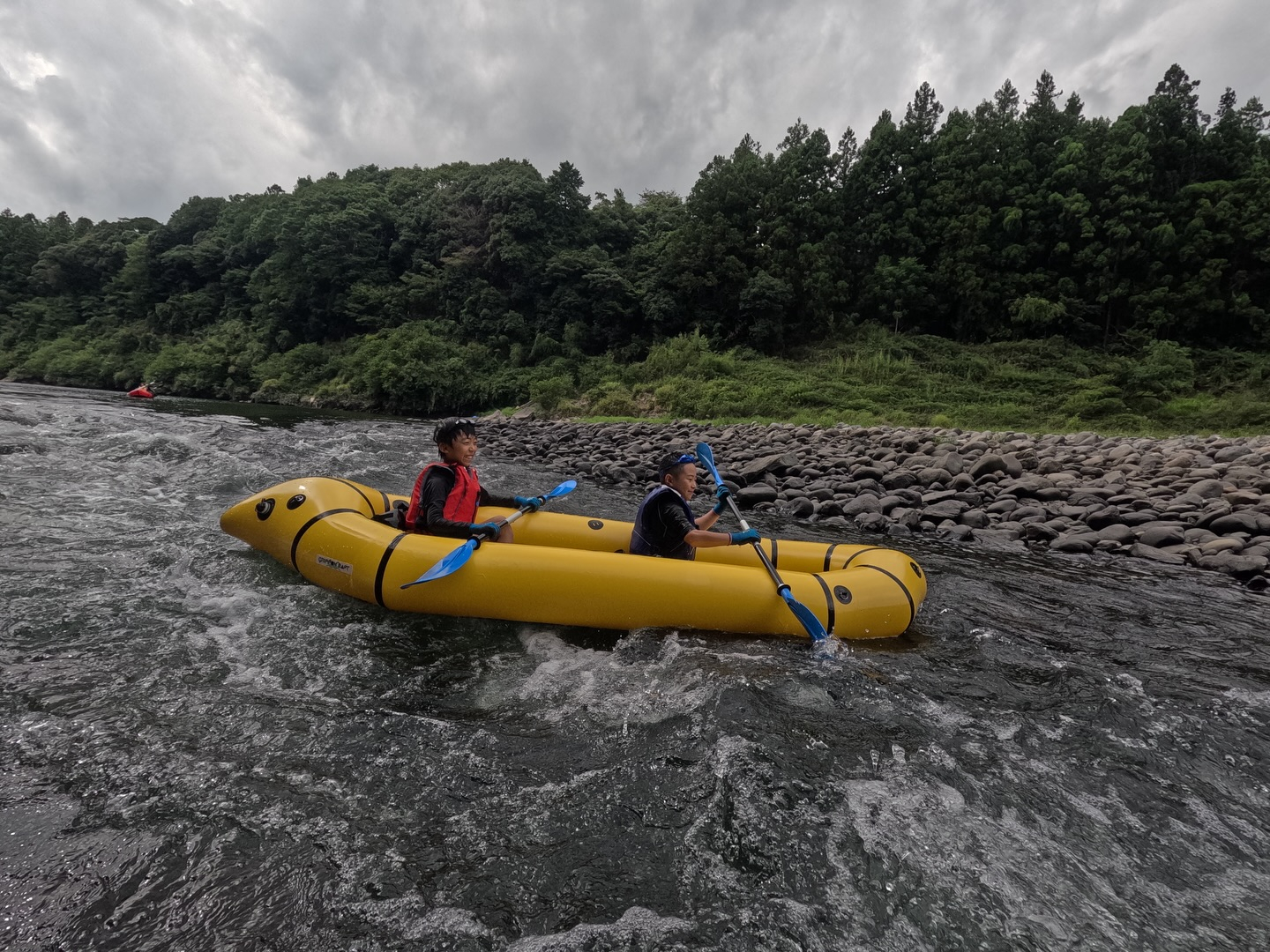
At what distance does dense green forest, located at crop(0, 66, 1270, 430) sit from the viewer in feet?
58.0

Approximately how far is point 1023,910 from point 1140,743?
1.36 m

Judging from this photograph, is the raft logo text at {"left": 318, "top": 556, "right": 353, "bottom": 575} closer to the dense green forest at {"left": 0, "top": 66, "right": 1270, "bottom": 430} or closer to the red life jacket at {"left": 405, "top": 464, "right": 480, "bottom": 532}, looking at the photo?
the red life jacket at {"left": 405, "top": 464, "right": 480, "bottom": 532}

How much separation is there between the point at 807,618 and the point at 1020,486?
15.7 feet

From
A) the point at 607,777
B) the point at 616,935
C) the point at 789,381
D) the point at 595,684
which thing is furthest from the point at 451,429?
the point at 789,381

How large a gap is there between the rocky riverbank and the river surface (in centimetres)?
137

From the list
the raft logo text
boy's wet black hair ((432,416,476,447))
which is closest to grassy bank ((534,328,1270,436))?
boy's wet black hair ((432,416,476,447))

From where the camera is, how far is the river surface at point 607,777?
1682mm

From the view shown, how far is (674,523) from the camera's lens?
3988 millimetres

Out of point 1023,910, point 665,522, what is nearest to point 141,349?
point 665,522

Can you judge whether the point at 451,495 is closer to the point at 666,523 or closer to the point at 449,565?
the point at 449,565

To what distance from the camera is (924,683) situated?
3.11 m

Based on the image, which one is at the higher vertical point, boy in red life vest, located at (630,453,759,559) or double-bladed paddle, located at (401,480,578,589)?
boy in red life vest, located at (630,453,759,559)

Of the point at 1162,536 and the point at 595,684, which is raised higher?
the point at 1162,536

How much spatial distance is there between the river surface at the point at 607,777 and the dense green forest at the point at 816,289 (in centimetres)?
1222
